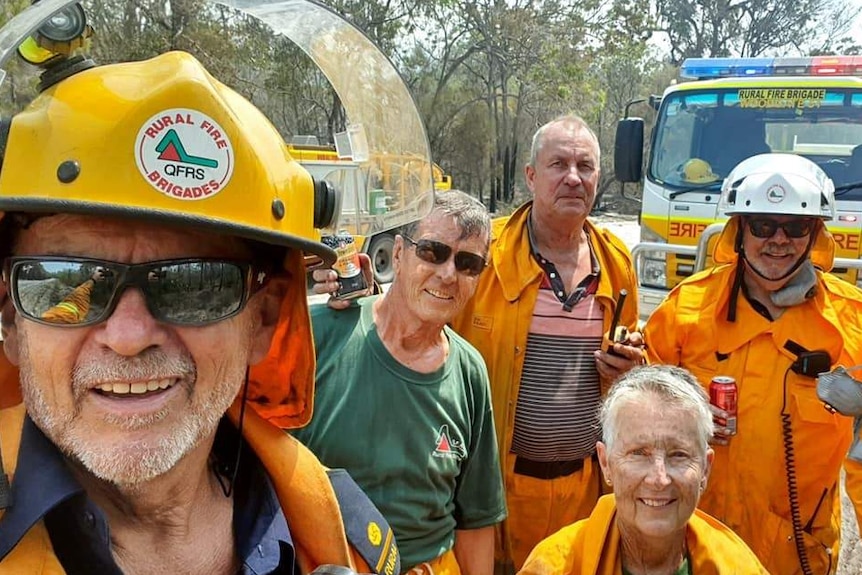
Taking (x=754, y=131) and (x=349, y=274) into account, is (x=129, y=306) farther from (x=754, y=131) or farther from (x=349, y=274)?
(x=754, y=131)

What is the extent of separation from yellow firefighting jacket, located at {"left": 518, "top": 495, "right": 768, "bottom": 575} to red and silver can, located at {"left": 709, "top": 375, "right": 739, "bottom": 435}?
45 cm

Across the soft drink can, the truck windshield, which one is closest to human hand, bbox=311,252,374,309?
the soft drink can

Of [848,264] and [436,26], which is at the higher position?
[436,26]

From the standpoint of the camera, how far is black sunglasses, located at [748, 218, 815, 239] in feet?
9.00

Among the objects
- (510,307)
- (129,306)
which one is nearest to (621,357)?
(510,307)

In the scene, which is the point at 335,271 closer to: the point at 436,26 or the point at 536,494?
the point at 536,494

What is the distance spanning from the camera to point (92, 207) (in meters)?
0.97

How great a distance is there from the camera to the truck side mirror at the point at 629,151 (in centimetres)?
655

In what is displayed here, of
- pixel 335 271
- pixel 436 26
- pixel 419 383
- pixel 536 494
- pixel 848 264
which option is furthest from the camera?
pixel 436 26

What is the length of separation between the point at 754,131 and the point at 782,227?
3.73m

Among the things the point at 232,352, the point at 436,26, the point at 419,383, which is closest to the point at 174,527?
the point at 232,352

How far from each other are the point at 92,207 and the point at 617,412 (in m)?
1.49

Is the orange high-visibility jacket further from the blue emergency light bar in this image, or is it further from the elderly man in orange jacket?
the blue emergency light bar

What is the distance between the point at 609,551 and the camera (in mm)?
1988
